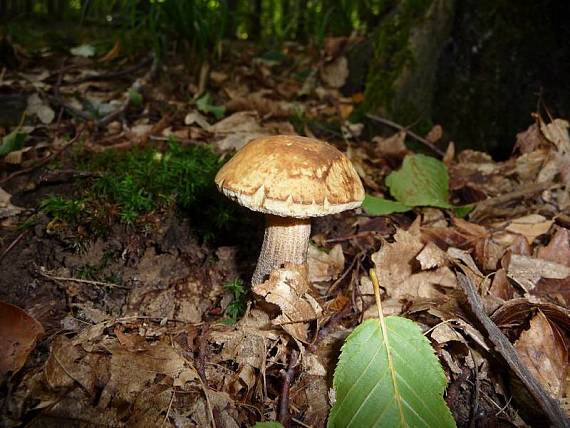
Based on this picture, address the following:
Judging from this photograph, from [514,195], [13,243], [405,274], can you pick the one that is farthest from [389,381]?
[13,243]

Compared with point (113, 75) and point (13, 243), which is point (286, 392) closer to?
point (13, 243)

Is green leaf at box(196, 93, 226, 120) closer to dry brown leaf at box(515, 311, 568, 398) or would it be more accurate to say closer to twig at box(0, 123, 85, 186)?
twig at box(0, 123, 85, 186)

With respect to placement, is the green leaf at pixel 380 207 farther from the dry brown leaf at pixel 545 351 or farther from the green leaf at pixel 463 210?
the dry brown leaf at pixel 545 351

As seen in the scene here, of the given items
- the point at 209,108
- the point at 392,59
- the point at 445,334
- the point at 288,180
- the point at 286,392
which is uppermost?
the point at 392,59

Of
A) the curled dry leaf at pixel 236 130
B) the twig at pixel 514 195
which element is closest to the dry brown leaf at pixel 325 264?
the twig at pixel 514 195

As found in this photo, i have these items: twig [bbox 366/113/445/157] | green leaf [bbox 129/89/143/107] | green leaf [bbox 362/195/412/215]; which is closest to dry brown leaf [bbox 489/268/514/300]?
→ green leaf [bbox 362/195/412/215]
